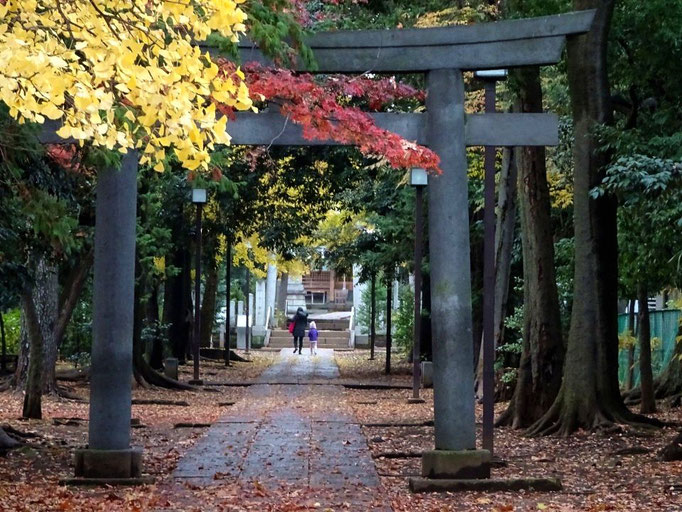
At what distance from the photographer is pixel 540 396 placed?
17.5 m

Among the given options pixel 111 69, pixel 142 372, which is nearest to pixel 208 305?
pixel 142 372

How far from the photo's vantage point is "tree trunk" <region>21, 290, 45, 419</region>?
17266 mm

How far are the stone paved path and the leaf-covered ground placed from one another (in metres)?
0.15

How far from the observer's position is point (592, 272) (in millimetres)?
16031

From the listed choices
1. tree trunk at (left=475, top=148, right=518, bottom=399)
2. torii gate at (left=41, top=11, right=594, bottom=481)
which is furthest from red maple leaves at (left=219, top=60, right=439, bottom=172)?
tree trunk at (left=475, top=148, right=518, bottom=399)

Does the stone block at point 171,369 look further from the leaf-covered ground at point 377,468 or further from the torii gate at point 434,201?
the torii gate at point 434,201

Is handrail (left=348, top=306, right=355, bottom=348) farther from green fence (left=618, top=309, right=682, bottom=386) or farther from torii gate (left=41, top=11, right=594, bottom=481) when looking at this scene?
torii gate (left=41, top=11, right=594, bottom=481)

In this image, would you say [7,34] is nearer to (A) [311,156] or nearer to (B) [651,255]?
(B) [651,255]

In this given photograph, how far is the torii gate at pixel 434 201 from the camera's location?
11.5 meters

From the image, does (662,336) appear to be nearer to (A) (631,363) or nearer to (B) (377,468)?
(A) (631,363)

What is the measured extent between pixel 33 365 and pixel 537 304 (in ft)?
25.0

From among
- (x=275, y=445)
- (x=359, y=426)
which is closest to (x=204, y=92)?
(x=275, y=445)

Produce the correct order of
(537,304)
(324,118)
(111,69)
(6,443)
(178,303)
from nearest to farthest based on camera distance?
(111,69) → (324,118) → (6,443) → (537,304) → (178,303)

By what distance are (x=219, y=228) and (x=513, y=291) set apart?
8651mm
